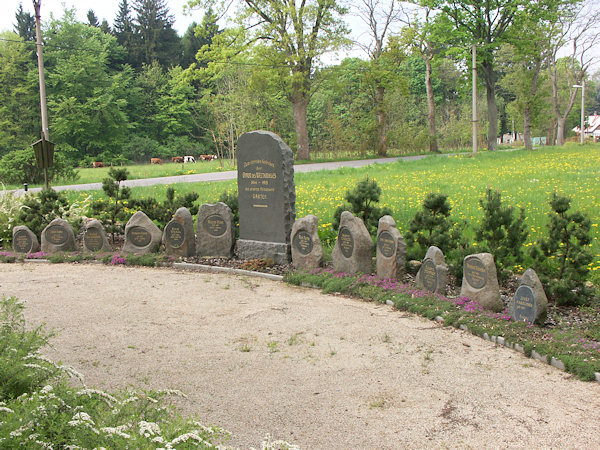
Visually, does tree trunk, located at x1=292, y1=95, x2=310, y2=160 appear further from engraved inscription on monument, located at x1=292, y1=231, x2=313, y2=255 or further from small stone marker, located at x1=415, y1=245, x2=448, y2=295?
small stone marker, located at x1=415, y1=245, x2=448, y2=295

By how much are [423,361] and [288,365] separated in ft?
4.27

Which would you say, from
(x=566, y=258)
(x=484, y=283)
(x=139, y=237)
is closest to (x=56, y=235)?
(x=139, y=237)

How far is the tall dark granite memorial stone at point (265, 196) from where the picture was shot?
9.25 meters

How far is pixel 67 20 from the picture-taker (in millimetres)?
45156

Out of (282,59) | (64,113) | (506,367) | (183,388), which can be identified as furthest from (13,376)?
(64,113)

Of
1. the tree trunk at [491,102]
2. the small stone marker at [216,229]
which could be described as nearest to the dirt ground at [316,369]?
A: the small stone marker at [216,229]

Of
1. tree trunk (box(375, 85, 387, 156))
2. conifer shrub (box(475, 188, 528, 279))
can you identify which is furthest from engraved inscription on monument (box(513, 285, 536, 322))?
tree trunk (box(375, 85, 387, 156))

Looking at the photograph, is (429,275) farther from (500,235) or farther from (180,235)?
(180,235)

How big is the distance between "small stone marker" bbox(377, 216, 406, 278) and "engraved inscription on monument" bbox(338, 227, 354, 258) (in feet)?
1.45

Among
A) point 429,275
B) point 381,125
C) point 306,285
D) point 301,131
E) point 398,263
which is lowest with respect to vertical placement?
point 306,285

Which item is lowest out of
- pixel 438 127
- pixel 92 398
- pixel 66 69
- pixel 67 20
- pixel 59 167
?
pixel 92 398

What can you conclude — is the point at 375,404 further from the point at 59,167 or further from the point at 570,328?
the point at 59,167

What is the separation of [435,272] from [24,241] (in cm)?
796

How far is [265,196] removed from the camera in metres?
9.47
